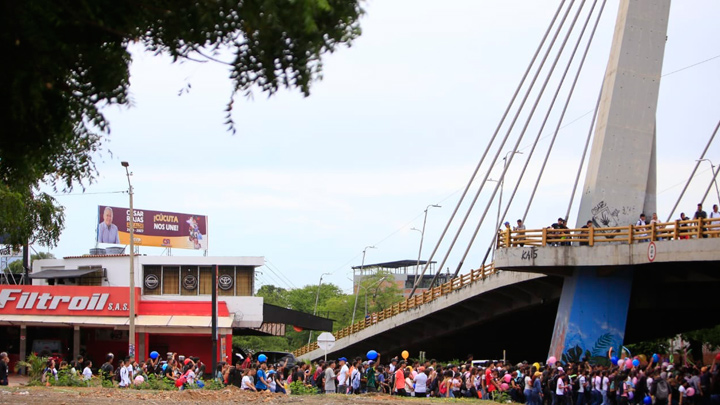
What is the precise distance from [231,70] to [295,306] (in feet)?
312

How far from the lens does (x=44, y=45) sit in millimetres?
9031

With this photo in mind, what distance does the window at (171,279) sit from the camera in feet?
157

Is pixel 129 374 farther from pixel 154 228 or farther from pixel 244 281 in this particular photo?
pixel 154 228

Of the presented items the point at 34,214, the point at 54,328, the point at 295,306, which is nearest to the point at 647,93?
the point at 34,214

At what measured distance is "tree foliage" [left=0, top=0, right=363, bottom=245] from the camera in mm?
8766

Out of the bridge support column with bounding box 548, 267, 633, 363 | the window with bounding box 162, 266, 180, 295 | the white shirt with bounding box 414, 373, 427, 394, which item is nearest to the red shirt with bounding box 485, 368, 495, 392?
the white shirt with bounding box 414, 373, 427, 394

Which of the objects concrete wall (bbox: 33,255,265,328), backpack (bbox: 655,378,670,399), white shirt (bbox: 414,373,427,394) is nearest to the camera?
backpack (bbox: 655,378,670,399)

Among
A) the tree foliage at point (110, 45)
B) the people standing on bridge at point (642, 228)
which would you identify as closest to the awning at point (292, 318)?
the people standing on bridge at point (642, 228)

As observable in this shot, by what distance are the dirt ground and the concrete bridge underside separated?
15.3 meters

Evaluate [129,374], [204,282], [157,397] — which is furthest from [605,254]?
[204,282]

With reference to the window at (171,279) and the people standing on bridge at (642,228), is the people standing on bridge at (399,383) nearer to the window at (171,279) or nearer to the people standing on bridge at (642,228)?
the people standing on bridge at (642,228)

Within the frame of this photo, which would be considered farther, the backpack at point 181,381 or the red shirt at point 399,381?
the red shirt at point 399,381

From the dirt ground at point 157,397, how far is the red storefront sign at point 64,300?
2379 centimetres

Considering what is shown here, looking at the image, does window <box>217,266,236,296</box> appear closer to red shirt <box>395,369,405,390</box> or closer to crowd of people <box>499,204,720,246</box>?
crowd of people <box>499,204,720,246</box>
